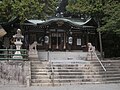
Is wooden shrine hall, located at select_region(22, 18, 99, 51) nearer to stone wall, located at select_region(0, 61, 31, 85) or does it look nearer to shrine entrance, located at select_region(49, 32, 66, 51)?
shrine entrance, located at select_region(49, 32, 66, 51)

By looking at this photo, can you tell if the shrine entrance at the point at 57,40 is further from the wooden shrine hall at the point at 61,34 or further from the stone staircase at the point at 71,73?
the stone staircase at the point at 71,73

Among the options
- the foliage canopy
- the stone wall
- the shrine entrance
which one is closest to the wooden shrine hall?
the shrine entrance

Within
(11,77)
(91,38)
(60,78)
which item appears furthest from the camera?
(91,38)

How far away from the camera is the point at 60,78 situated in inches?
757

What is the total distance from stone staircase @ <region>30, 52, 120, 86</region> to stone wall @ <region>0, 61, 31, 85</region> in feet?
2.44

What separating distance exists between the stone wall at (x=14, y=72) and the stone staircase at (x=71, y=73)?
743 mm

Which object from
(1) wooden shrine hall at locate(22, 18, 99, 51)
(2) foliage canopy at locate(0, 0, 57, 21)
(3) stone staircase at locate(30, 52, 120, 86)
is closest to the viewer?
(3) stone staircase at locate(30, 52, 120, 86)

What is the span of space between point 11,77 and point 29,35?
15.8m

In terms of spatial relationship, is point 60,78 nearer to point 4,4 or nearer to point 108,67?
point 108,67

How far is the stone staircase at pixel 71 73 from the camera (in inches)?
740

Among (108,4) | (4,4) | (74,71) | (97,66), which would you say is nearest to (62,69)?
(74,71)

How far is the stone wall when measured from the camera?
17.9m

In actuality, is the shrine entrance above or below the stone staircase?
above

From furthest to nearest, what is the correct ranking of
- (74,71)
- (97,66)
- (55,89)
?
(97,66), (74,71), (55,89)
